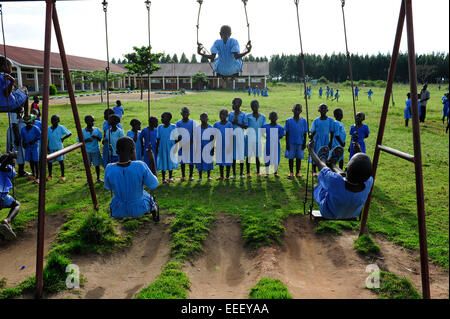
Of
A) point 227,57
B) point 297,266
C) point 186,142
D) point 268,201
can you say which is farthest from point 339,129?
point 297,266

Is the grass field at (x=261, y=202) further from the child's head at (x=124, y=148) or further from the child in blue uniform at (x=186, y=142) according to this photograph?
the child's head at (x=124, y=148)

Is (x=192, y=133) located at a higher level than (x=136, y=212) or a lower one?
higher

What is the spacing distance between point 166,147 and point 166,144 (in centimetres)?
8

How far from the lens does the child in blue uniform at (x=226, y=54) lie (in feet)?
19.9

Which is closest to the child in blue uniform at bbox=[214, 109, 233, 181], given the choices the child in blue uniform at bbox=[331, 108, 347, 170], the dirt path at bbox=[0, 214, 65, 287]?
the child in blue uniform at bbox=[331, 108, 347, 170]

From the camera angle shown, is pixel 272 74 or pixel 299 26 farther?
pixel 272 74

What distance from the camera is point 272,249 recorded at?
5168 mm

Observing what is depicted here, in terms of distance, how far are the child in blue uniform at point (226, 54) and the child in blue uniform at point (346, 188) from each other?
106 inches

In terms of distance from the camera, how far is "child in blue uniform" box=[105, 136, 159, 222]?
4.24 m

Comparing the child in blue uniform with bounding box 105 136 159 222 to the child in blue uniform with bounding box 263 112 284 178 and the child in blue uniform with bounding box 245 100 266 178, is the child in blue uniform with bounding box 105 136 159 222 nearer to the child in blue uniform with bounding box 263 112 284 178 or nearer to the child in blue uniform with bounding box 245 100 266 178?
the child in blue uniform with bounding box 245 100 266 178

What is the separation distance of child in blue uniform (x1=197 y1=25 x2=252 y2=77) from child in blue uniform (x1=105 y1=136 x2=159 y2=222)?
2.60 meters
